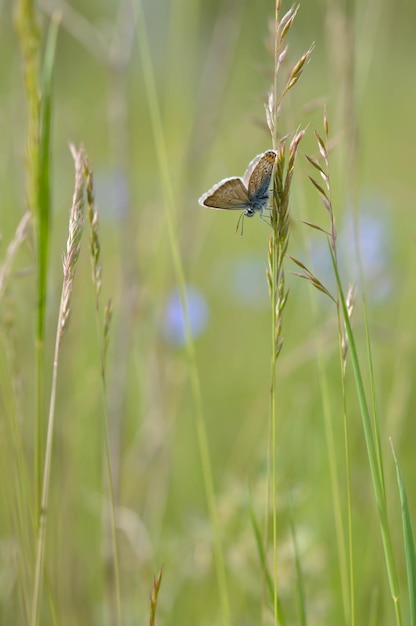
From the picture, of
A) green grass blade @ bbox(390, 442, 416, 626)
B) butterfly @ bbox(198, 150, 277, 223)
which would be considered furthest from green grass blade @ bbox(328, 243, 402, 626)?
butterfly @ bbox(198, 150, 277, 223)

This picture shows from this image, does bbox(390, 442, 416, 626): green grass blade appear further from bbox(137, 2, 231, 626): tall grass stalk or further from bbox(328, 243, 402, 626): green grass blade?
bbox(137, 2, 231, 626): tall grass stalk

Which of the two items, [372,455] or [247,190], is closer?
[372,455]

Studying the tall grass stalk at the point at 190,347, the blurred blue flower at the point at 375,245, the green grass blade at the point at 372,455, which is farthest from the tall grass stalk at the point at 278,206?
the blurred blue flower at the point at 375,245

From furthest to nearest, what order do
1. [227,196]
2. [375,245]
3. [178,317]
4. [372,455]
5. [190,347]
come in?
1. [375,245]
2. [178,317]
3. [190,347]
4. [227,196]
5. [372,455]

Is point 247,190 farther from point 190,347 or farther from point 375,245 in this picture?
point 375,245

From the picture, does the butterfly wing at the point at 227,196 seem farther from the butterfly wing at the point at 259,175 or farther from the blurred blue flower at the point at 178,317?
the blurred blue flower at the point at 178,317

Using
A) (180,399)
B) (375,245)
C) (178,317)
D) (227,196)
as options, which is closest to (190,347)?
(227,196)

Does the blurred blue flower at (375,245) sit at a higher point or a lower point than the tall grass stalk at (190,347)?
higher
